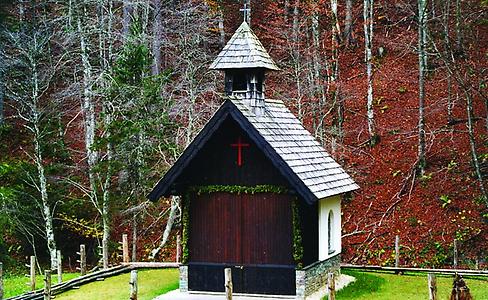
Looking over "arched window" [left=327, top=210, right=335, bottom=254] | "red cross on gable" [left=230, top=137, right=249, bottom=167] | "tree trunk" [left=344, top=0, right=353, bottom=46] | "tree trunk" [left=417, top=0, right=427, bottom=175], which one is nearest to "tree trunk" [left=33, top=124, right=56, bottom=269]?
"red cross on gable" [left=230, top=137, right=249, bottom=167]

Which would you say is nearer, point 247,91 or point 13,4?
point 247,91

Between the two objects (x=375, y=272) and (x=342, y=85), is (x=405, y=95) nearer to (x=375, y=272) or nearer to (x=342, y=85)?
(x=342, y=85)

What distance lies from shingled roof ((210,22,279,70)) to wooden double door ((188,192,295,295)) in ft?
10.6

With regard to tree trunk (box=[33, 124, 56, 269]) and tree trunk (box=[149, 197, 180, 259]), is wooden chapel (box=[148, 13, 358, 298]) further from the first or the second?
tree trunk (box=[33, 124, 56, 269])

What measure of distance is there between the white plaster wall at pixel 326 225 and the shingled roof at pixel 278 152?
0.54 metres

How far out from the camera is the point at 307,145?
1992 centimetres

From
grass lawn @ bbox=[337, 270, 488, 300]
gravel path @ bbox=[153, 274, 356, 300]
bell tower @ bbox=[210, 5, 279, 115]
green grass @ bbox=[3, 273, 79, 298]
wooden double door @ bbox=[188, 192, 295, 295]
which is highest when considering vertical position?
bell tower @ bbox=[210, 5, 279, 115]

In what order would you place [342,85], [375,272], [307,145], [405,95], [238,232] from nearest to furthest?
1. [238,232]
2. [307,145]
3. [375,272]
4. [342,85]
5. [405,95]

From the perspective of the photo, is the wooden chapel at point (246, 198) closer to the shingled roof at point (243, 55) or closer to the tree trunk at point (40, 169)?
the shingled roof at point (243, 55)

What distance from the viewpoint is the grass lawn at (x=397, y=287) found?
1845cm

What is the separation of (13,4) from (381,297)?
921 inches

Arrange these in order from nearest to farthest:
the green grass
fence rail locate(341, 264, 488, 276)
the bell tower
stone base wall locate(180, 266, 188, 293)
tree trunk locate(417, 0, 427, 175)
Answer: stone base wall locate(180, 266, 188, 293) < the bell tower < fence rail locate(341, 264, 488, 276) < the green grass < tree trunk locate(417, 0, 427, 175)

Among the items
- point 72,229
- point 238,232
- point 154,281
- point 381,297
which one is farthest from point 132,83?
point 381,297

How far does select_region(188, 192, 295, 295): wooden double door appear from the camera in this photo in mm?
17750
